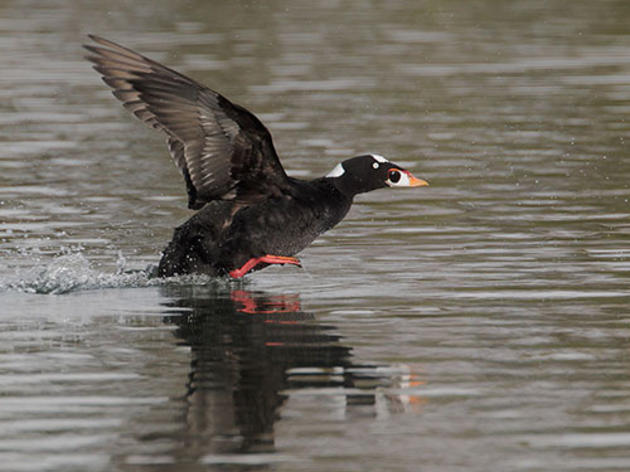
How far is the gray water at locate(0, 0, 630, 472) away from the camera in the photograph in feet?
25.8

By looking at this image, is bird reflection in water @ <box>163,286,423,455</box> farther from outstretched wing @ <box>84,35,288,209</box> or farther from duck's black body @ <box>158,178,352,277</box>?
outstretched wing @ <box>84,35,288,209</box>

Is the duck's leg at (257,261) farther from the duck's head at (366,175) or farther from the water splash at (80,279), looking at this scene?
the duck's head at (366,175)

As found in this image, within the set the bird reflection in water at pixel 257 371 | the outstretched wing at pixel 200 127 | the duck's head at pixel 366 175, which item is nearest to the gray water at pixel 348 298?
the bird reflection in water at pixel 257 371

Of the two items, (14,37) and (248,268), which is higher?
(14,37)

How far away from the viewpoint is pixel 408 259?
43.9 ft

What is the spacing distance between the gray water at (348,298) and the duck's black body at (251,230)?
7.8 inches

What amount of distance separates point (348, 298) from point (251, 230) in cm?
107

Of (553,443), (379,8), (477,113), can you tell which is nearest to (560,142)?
(477,113)

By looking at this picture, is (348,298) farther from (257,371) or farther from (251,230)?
(257,371)

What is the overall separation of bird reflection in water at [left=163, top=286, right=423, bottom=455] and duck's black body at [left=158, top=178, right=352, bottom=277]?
54cm

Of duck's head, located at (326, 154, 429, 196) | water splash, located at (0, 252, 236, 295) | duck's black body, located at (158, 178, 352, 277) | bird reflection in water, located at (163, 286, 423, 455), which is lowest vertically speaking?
bird reflection in water, located at (163, 286, 423, 455)

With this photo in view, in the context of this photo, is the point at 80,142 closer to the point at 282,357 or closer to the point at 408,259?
the point at 408,259

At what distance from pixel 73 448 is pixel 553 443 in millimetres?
2385

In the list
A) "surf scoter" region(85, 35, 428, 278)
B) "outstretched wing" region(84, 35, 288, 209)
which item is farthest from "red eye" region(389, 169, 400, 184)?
"outstretched wing" region(84, 35, 288, 209)
